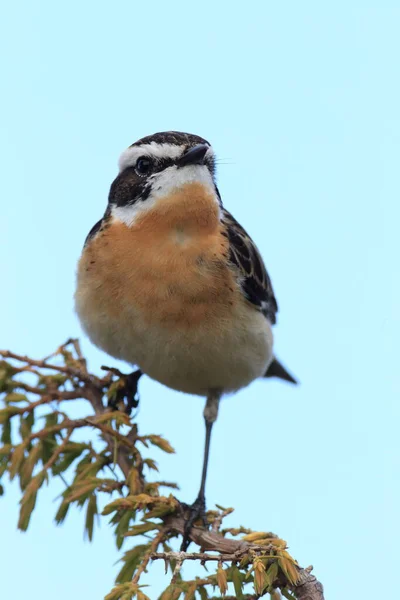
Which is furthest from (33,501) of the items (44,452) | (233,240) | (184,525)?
(233,240)

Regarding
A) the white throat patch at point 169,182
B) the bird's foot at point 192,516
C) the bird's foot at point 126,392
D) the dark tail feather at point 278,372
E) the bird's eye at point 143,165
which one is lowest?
the bird's foot at point 192,516

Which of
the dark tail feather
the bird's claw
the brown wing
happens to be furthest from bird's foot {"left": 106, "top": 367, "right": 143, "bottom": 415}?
the dark tail feather

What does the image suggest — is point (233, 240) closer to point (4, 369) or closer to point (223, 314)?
point (223, 314)

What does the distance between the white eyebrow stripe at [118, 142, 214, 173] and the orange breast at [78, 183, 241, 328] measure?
25cm

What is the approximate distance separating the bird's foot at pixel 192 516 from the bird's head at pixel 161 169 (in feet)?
6.70

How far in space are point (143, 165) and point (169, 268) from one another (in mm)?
784

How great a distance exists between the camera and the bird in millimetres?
6008

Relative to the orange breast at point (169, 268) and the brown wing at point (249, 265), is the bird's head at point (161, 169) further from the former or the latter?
the brown wing at point (249, 265)

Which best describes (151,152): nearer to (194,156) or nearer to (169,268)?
(194,156)

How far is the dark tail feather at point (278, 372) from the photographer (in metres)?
9.00

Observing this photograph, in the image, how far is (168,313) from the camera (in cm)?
596

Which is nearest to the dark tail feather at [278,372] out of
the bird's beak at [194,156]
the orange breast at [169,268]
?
the orange breast at [169,268]

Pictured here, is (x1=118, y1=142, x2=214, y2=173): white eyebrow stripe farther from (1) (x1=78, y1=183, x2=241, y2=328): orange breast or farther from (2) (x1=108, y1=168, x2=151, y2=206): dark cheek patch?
(1) (x1=78, y1=183, x2=241, y2=328): orange breast

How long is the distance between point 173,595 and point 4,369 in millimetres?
2005
